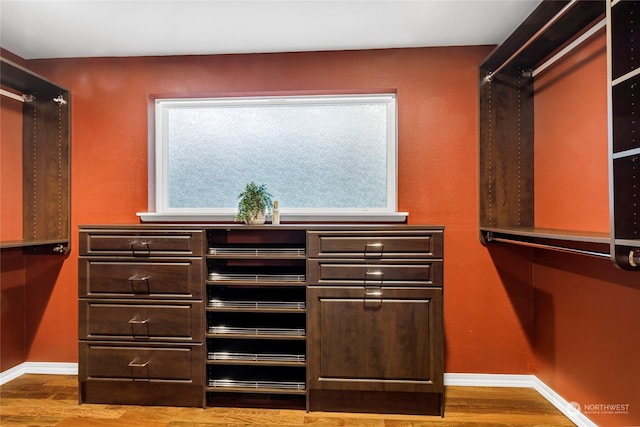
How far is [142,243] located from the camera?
2.04 m

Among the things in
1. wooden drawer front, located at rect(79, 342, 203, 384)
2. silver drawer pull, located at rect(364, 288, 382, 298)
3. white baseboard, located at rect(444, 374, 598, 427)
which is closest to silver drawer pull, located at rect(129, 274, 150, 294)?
wooden drawer front, located at rect(79, 342, 203, 384)

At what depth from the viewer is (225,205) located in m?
2.55

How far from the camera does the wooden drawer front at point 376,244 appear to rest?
1.93 m

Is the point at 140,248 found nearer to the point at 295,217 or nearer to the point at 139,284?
the point at 139,284

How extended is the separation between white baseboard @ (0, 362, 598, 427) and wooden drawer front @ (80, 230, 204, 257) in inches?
41.6

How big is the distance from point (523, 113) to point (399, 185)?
874mm

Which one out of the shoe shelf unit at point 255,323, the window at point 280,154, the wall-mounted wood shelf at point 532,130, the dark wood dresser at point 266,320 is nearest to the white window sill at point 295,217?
the window at point 280,154

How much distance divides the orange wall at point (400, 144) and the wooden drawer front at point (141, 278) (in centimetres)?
53

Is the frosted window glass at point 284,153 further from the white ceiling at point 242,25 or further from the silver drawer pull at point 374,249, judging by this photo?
the silver drawer pull at point 374,249

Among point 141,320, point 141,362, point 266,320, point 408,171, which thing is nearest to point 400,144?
point 408,171

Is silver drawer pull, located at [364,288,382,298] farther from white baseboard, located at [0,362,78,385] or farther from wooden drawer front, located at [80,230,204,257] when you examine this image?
white baseboard, located at [0,362,78,385]

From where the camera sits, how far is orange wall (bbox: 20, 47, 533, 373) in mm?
2346

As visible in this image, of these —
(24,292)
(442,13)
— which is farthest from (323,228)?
(24,292)

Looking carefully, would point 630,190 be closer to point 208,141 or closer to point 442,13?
point 442,13
